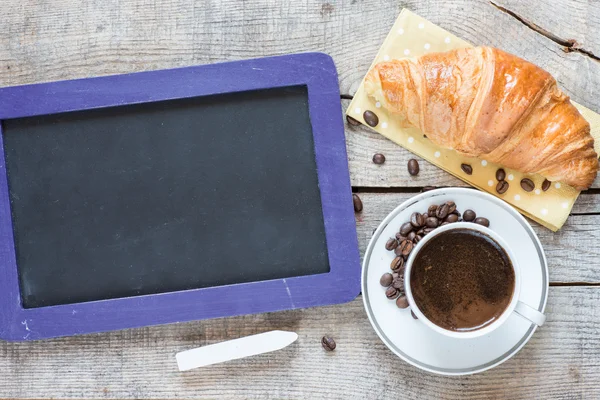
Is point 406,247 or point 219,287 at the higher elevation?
point 406,247

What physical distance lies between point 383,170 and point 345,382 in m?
0.47

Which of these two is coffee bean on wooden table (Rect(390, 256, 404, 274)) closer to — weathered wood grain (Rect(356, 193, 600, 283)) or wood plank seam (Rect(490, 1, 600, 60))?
weathered wood grain (Rect(356, 193, 600, 283))

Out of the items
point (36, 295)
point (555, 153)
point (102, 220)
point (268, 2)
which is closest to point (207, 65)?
point (268, 2)

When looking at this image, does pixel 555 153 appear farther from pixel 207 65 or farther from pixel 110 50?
pixel 110 50

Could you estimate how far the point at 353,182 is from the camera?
53.0 inches

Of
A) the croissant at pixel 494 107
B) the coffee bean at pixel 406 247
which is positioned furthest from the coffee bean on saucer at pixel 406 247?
the croissant at pixel 494 107

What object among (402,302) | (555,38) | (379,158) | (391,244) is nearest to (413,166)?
(379,158)

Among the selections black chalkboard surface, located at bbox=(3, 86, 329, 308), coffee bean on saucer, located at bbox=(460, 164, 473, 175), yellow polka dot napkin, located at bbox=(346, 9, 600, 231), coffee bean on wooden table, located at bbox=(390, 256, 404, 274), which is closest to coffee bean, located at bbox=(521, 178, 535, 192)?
yellow polka dot napkin, located at bbox=(346, 9, 600, 231)

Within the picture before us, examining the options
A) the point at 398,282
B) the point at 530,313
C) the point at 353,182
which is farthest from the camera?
the point at 353,182

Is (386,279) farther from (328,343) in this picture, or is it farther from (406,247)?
(328,343)

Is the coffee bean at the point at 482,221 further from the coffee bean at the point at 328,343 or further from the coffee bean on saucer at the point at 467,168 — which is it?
the coffee bean at the point at 328,343

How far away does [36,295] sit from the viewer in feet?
4.21

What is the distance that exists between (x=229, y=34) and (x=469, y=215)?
25.0 inches

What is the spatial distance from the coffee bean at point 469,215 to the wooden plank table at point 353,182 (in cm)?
12
